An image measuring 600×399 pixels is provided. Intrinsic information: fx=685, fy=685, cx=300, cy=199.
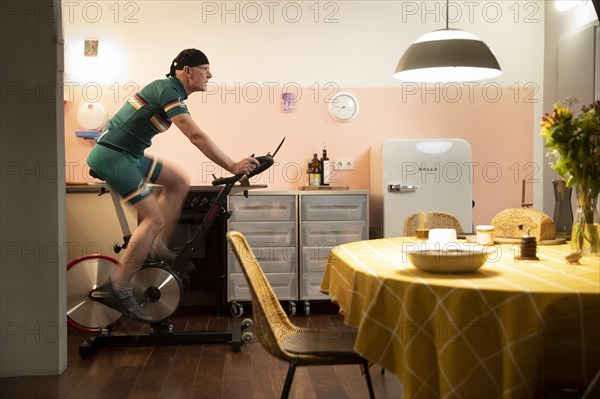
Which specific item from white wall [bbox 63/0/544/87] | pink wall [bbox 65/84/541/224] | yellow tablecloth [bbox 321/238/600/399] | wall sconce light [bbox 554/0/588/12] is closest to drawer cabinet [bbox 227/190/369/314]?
pink wall [bbox 65/84/541/224]

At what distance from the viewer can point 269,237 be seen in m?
5.14

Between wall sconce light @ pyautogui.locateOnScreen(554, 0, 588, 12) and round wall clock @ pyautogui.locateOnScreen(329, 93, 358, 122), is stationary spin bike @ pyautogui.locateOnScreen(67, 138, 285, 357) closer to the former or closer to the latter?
round wall clock @ pyautogui.locateOnScreen(329, 93, 358, 122)

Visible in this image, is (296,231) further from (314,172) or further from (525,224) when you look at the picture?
(525,224)

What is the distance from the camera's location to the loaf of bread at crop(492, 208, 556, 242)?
2898 mm

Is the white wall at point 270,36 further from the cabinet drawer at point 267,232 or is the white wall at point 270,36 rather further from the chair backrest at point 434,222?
the chair backrest at point 434,222

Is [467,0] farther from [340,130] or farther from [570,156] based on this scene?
[570,156]

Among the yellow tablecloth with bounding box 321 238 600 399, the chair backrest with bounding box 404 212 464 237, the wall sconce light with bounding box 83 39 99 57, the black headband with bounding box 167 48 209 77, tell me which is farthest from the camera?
the wall sconce light with bounding box 83 39 99 57

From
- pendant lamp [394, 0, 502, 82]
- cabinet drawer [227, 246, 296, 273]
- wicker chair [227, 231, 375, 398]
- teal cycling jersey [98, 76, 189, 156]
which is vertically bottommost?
cabinet drawer [227, 246, 296, 273]

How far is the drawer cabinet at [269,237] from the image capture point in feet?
16.8

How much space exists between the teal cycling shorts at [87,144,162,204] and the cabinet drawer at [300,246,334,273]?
160 cm

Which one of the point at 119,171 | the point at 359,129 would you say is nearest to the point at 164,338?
the point at 119,171

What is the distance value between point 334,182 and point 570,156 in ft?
10.9

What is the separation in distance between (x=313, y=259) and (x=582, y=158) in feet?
9.87

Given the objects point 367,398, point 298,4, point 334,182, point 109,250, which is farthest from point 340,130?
point 367,398
